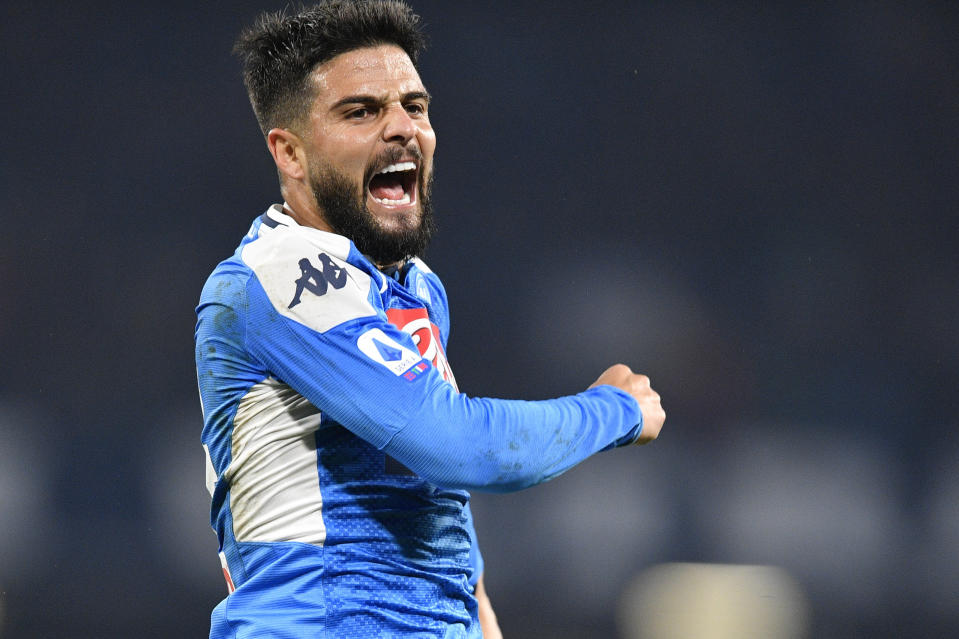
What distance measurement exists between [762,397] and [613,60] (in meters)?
1.14

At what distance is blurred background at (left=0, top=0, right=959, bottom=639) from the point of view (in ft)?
9.50

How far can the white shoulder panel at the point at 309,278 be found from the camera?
48.6 inches

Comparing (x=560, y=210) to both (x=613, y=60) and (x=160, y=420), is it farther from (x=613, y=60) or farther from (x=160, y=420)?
(x=160, y=420)

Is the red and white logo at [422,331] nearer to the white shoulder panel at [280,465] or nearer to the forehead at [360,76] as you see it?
the white shoulder panel at [280,465]

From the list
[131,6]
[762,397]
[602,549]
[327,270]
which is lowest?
[602,549]

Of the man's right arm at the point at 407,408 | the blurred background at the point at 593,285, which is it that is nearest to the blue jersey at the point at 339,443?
the man's right arm at the point at 407,408

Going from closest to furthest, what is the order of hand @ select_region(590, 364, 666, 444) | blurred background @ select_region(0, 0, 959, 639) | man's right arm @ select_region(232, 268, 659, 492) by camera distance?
man's right arm @ select_region(232, 268, 659, 492)
hand @ select_region(590, 364, 666, 444)
blurred background @ select_region(0, 0, 959, 639)

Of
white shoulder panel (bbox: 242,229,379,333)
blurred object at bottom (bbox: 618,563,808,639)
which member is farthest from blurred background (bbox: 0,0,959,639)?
white shoulder panel (bbox: 242,229,379,333)

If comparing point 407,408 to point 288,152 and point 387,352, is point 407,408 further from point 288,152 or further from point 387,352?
point 288,152

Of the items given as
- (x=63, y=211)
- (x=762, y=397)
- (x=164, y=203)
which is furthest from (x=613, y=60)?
(x=63, y=211)

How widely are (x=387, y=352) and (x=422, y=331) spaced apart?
0.21 metres

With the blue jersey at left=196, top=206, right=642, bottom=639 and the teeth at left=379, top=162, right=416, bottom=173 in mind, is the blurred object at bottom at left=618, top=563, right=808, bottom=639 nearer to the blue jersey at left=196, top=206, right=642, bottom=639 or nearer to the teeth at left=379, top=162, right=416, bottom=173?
the blue jersey at left=196, top=206, right=642, bottom=639

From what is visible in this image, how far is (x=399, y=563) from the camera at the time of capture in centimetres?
131

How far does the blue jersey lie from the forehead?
206 millimetres
